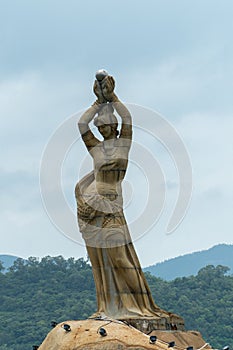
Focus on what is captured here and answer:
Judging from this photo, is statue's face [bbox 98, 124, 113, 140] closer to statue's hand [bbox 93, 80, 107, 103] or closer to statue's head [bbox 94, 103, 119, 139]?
statue's head [bbox 94, 103, 119, 139]

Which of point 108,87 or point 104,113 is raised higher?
point 108,87

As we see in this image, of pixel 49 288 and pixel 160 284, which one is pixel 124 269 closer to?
pixel 160 284

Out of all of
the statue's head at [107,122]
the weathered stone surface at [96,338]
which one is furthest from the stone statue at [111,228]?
the weathered stone surface at [96,338]

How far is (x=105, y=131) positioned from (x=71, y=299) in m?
54.1

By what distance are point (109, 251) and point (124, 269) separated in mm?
405

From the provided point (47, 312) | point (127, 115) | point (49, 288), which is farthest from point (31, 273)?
point (127, 115)

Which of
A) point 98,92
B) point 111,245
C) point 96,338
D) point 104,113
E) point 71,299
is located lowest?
point 96,338

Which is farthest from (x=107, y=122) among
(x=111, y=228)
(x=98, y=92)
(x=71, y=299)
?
(x=71, y=299)

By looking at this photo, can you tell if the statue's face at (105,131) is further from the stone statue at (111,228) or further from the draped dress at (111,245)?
the draped dress at (111,245)

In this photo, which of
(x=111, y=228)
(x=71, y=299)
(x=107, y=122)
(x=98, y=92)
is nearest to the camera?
(x=111, y=228)

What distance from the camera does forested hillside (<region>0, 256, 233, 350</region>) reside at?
63531 mm

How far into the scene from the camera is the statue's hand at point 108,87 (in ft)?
67.4

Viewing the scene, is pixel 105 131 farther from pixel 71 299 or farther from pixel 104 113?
pixel 71 299

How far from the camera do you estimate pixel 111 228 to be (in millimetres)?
20125
